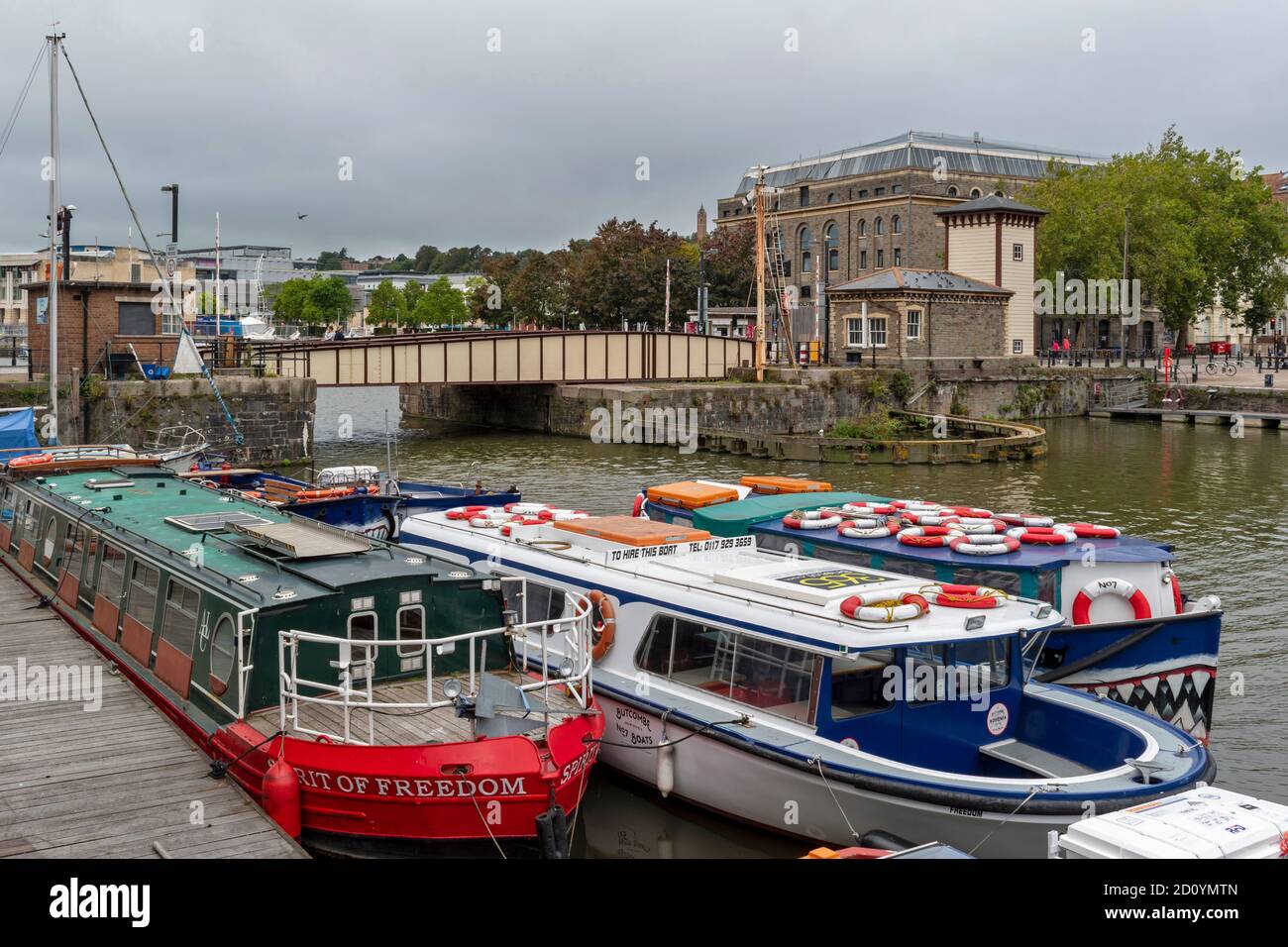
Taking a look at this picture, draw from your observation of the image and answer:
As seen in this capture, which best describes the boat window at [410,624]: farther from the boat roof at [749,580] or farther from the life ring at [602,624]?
the boat roof at [749,580]

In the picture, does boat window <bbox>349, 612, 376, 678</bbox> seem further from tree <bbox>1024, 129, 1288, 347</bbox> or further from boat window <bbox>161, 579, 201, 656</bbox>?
tree <bbox>1024, 129, 1288, 347</bbox>

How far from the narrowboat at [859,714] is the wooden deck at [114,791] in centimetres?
510

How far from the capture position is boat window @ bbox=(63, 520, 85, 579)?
1948 cm

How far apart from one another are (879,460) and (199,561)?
39.1m

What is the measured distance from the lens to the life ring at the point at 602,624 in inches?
655

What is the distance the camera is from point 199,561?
1570 centimetres

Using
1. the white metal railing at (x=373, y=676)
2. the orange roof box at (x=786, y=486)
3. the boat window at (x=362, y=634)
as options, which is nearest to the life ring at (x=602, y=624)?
the white metal railing at (x=373, y=676)

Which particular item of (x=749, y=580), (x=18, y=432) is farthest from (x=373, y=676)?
(x=18, y=432)

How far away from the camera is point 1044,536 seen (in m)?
19.3

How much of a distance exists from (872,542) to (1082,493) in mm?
25197

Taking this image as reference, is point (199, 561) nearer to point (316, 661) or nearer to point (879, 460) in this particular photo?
point (316, 661)

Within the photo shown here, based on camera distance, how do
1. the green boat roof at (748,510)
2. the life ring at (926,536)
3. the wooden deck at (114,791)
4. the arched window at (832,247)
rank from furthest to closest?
1. the arched window at (832,247)
2. the green boat roof at (748,510)
3. the life ring at (926,536)
4. the wooden deck at (114,791)

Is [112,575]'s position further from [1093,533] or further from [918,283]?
[918,283]
